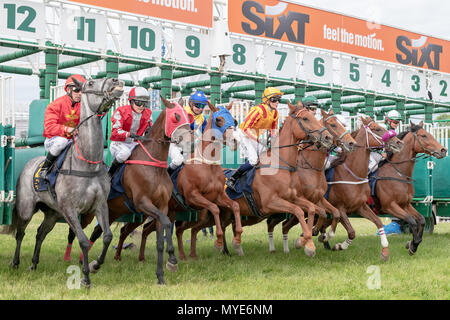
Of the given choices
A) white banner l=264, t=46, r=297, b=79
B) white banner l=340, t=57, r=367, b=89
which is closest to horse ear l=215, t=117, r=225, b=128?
white banner l=264, t=46, r=297, b=79

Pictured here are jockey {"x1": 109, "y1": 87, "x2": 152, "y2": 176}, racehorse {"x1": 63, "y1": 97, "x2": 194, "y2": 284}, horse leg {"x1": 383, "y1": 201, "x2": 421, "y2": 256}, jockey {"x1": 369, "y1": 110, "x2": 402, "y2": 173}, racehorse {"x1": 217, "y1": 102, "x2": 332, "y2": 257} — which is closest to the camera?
racehorse {"x1": 63, "y1": 97, "x2": 194, "y2": 284}

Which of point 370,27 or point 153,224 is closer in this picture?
point 153,224

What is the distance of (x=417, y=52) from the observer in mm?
27156

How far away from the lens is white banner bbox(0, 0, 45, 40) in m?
15.5

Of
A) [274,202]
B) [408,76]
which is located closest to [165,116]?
[274,202]

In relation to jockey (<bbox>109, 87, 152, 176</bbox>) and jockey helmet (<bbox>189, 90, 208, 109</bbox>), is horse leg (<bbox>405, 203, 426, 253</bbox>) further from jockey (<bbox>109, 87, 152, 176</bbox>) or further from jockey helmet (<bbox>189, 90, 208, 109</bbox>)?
jockey (<bbox>109, 87, 152, 176</bbox>)

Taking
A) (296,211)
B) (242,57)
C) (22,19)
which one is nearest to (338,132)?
(296,211)

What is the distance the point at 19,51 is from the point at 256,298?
17350 mm

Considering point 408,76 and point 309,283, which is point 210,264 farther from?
point 408,76

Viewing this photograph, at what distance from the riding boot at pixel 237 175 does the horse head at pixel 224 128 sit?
748 millimetres

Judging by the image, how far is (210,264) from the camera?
25.1 ft

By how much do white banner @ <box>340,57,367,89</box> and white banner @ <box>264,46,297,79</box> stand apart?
2.90 metres

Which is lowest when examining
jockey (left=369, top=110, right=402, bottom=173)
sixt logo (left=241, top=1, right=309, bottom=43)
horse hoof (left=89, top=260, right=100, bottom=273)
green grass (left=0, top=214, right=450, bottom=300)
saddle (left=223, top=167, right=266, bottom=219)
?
green grass (left=0, top=214, right=450, bottom=300)

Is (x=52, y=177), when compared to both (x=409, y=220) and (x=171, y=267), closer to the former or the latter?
(x=171, y=267)
